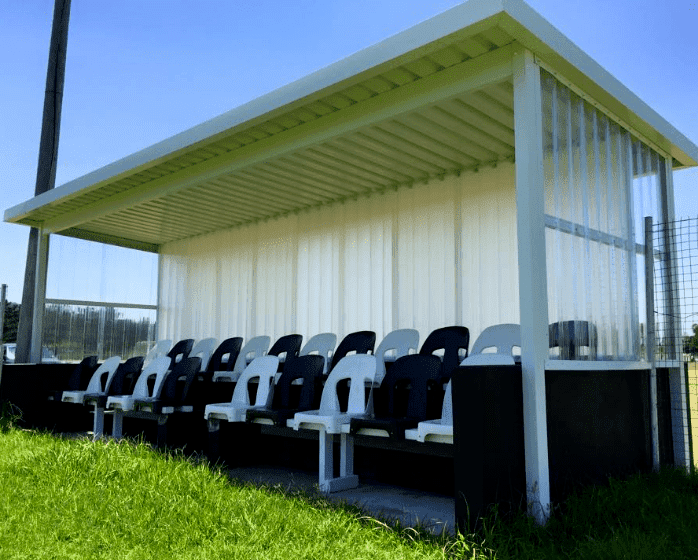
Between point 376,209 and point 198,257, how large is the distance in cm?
382

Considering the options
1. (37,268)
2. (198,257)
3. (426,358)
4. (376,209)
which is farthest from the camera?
(198,257)

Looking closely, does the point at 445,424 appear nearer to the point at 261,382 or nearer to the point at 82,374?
the point at 261,382

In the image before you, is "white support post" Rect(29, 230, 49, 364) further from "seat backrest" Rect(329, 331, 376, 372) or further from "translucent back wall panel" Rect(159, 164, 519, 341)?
"seat backrest" Rect(329, 331, 376, 372)

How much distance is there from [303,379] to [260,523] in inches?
94.8

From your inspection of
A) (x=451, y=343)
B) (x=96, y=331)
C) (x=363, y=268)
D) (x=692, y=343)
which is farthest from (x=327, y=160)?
(x=96, y=331)

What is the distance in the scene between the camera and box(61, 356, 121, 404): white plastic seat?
8188mm

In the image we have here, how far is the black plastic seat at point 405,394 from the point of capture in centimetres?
495

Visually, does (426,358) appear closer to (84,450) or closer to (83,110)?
(84,450)

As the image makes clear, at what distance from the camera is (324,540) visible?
3.60 metres

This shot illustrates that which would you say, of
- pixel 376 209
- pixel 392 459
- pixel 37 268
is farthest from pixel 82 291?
pixel 392 459

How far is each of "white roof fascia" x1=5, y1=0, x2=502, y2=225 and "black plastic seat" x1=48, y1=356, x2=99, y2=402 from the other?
2525mm

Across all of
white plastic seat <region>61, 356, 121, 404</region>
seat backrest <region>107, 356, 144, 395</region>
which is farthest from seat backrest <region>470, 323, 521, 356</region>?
white plastic seat <region>61, 356, 121, 404</region>

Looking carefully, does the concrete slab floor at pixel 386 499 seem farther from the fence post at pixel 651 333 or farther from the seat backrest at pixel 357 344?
the fence post at pixel 651 333

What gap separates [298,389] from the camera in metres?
6.55
